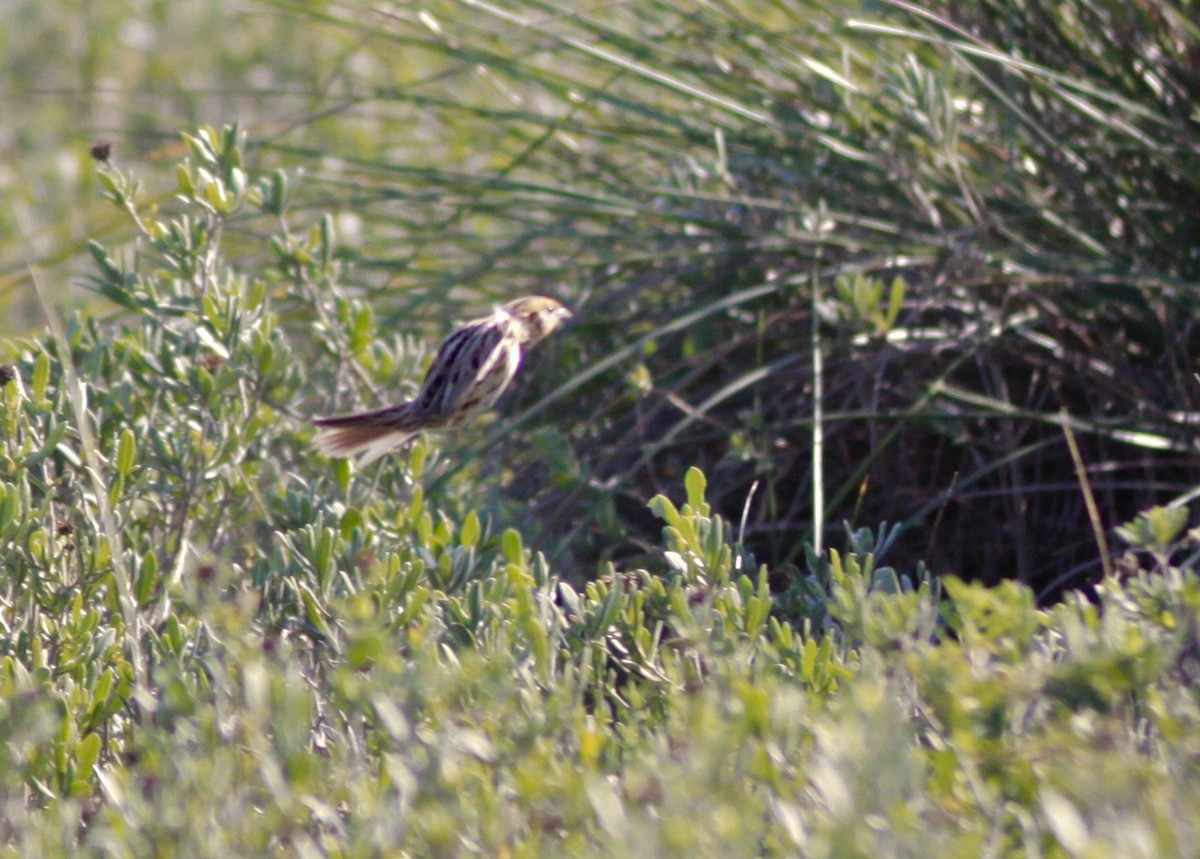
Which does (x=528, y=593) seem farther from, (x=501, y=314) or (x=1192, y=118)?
(x=1192, y=118)

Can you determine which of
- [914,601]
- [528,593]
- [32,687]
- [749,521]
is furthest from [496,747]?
[749,521]

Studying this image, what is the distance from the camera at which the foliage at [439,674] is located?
1274 mm

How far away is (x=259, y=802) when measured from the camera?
5.43ft

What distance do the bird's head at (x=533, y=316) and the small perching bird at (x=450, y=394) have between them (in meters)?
0.02

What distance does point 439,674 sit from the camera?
141cm

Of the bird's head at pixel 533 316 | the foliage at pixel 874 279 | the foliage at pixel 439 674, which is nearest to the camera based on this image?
the foliage at pixel 439 674

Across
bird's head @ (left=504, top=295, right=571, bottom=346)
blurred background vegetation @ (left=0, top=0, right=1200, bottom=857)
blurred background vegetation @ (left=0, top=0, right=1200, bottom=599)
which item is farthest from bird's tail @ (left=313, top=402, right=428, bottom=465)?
blurred background vegetation @ (left=0, top=0, right=1200, bottom=599)

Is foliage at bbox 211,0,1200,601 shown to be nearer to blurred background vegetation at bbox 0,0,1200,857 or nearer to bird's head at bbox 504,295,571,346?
blurred background vegetation at bbox 0,0,1200,857

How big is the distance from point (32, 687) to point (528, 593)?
0.60 meters

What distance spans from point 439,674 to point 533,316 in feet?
3.37

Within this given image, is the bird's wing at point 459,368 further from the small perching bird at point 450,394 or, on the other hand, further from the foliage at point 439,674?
the foliage at point 439,674

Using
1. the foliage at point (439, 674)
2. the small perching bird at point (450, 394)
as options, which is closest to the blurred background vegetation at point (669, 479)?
the foliage at point (439, 674)

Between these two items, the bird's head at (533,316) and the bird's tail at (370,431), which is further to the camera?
the bird's head at (533,316)

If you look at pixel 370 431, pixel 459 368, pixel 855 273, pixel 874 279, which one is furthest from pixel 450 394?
pixel 874 279
